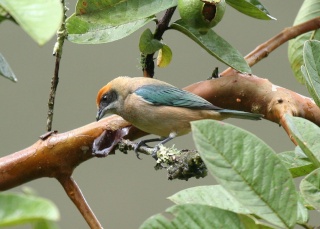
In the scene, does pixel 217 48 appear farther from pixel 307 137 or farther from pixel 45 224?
pixel 45 224

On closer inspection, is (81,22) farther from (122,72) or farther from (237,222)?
(122,72)

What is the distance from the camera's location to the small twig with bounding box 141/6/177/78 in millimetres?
1030

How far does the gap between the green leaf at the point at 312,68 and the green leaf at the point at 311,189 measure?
0.46ft

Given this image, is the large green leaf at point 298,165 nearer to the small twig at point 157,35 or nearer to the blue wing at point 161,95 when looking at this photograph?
the small twig at point 157,35

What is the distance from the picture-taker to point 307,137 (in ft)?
2.09

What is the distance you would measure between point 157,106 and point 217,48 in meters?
0.61

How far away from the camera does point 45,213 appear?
36 cm

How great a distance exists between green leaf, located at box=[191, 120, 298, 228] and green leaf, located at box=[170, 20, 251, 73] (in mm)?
437

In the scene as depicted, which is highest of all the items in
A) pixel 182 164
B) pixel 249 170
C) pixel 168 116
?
pixel 249 170

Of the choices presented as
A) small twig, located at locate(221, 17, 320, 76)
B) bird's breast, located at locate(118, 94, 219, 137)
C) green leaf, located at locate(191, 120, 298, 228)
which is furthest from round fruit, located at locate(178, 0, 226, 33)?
bird's breast, located at locate(118, 94, 219, 137)

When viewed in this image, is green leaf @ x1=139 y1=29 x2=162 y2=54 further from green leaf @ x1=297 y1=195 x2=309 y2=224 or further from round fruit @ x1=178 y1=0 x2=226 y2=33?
green leaf @ x1=297 y1=195 x2=309 y2=224

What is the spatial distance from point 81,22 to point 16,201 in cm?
66

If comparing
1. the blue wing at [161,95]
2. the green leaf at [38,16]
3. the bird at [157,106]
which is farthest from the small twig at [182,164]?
the blue wing at [161,95]

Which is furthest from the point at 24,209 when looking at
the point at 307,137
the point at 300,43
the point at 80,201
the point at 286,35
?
the point at 300,43
